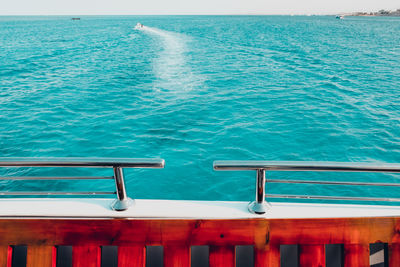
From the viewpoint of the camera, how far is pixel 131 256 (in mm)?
2377

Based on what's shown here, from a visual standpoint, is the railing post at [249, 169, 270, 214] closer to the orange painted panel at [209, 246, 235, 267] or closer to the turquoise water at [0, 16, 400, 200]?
the orange painted panel at [209, 246, 235, 267]

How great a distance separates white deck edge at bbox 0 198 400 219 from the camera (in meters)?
2.44

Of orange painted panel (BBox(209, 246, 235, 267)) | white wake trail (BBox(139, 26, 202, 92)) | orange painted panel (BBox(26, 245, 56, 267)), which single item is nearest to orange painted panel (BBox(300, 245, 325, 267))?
orange painted panel (BBox(209, 246, 235, 267))

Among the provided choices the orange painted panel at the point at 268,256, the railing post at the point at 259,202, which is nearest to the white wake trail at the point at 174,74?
the railing post at the point at 259,202

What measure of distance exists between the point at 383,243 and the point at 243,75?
21333mm

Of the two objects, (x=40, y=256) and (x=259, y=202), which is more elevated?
(x=259, y=202)

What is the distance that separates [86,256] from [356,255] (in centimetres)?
218

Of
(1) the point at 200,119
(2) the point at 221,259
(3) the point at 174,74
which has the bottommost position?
(1) the point at 200,119

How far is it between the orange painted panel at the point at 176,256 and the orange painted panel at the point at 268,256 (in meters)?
0.56

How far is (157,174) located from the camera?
9.41 meters

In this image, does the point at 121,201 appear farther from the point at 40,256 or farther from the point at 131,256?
the point at 40,256

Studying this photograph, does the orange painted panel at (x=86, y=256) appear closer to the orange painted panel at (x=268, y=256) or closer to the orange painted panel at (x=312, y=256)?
the orange painted panel at (x=268, y=256)

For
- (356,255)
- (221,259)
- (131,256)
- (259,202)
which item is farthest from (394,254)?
(131,256)

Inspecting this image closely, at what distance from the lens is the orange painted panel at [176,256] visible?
7.76 feet
